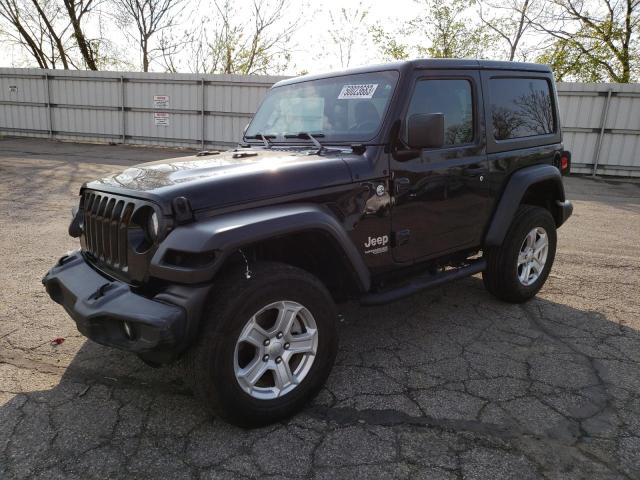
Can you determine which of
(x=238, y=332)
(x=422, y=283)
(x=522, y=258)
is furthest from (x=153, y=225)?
(x=522, y=258)

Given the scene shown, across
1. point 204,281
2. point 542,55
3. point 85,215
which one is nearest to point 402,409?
point 204,281

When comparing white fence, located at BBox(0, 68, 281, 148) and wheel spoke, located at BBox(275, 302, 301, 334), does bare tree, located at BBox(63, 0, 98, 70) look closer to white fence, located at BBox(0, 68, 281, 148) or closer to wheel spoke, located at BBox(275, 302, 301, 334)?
white fence, located at BBox(0, 68, 281, 148)

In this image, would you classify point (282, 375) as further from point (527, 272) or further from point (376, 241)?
point (527, 272)

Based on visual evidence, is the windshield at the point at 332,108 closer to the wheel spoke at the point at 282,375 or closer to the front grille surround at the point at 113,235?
the front grille surround at the point at 113,235

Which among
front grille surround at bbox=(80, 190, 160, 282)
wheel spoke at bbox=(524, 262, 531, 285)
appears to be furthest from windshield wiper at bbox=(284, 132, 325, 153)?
wheel spoke at bbox=(524, 262, 531, 285)

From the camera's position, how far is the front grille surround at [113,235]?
7.57 feet

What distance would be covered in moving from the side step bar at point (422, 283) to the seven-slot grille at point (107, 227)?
1469 millimetres

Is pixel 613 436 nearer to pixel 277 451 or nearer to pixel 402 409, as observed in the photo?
pixel 402 409

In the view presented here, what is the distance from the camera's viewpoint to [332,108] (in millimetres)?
3289

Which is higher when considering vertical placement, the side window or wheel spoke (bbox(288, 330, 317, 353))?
the side window

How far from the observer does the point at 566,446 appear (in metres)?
2.32

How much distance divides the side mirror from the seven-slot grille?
Answer: 1.64 meters

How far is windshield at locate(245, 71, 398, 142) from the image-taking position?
3.04 m

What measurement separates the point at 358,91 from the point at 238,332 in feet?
6.12
